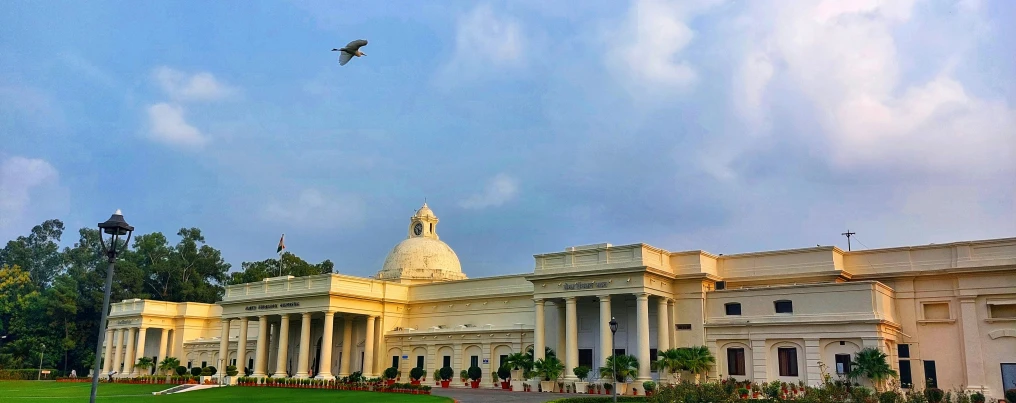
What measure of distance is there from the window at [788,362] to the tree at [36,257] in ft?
337

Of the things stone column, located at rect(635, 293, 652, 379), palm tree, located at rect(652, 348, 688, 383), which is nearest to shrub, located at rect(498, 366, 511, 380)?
stone column, located at rect(635, 293, 652, 379)

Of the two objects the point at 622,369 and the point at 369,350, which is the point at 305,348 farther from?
the point at 622,369

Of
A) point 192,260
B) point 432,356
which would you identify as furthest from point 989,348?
point 192,260

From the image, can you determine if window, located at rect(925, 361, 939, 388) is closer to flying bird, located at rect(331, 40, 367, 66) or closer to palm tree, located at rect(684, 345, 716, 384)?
palm tree, located at rect(684, 345, 716, 384)

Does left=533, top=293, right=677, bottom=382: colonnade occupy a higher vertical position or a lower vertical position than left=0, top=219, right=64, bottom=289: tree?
lower

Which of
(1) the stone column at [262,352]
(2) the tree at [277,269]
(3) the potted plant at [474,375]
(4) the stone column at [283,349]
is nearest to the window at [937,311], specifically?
(3) the potted plant at [474,375]

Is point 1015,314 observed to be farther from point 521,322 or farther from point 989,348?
point 521,322

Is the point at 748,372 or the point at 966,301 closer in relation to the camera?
the point at 966,301

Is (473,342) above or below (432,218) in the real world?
below

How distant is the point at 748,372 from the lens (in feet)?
127

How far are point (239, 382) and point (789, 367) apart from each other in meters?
38.5

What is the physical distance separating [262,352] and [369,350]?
9466mm

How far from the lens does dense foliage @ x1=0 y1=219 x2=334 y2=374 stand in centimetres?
8100

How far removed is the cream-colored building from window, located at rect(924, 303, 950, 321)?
0.05 m
